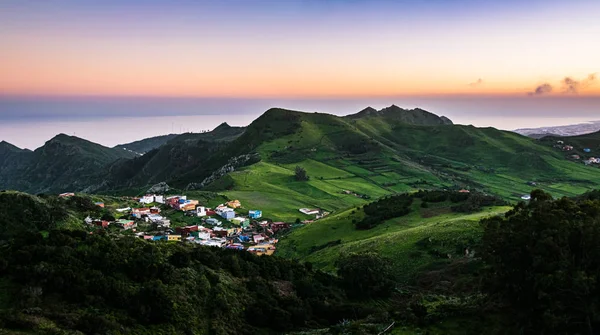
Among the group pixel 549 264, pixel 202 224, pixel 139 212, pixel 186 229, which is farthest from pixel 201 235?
pixel 549 264

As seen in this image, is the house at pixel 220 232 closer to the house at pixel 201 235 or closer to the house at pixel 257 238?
the house at pixel 201 235

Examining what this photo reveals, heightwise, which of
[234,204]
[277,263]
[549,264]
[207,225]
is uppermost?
[549,264]

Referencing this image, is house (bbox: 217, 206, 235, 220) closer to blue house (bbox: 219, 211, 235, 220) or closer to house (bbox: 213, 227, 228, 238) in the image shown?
blue house (bbox: 219, 211, 235, 220)

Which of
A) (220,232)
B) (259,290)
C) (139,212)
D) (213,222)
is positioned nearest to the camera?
(259,290)

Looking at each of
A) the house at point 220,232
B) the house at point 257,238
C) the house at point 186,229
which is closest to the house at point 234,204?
the house at point 220,232

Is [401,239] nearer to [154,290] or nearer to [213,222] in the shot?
[154,290]

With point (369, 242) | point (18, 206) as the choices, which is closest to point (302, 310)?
point (369, 242)
